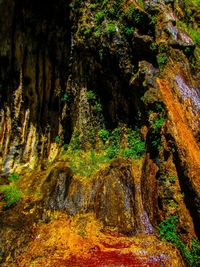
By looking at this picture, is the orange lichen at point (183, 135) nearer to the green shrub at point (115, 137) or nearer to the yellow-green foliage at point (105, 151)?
the yellow-green foliage at point (105, 151)

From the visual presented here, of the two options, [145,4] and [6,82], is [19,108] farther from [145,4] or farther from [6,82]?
[145,4]

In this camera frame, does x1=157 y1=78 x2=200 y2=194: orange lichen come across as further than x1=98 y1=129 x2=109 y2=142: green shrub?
No

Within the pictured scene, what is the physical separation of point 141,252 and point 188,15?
7.20 metres

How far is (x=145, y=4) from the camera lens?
26.2ft

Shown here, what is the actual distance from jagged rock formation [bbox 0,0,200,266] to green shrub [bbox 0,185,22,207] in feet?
0.72

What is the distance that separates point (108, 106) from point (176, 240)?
4.25 m

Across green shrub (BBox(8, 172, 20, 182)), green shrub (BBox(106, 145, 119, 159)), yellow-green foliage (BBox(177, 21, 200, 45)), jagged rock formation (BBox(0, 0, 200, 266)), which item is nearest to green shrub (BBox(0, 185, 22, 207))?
jagged rock formation (BBox(0, 0, 200, 266))

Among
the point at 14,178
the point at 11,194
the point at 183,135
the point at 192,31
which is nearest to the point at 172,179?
the point at 183,135

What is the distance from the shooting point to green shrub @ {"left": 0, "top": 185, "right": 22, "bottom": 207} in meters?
7.79

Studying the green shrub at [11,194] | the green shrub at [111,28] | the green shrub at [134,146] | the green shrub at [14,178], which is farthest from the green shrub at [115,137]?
the green shrub at [14,178]

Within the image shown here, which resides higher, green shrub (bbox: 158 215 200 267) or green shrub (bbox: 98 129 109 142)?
green shrub (bbox: 98 129 109 142)

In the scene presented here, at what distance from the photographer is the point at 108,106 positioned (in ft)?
28.6

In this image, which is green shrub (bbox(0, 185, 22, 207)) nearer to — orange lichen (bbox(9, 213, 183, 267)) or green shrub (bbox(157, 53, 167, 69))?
orange lichen (bbox(9, 213, 183, 267))

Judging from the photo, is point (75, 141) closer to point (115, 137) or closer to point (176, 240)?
point (115, 137)
